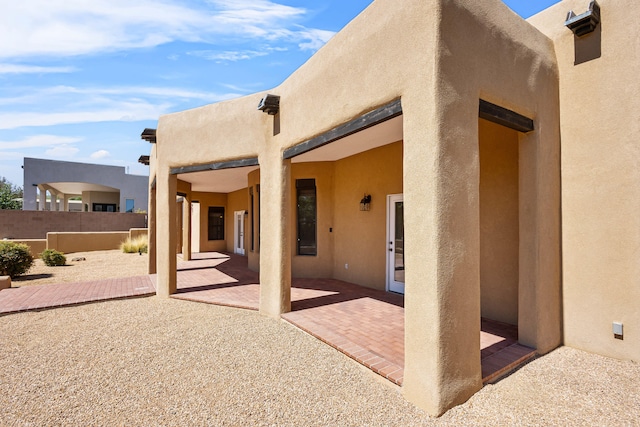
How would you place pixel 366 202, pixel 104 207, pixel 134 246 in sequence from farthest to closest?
pixel 104 207 < pixel 134 246 < pixel 366 202

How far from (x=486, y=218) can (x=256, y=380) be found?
4873 mm

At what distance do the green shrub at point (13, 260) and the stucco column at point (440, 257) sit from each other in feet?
43.6

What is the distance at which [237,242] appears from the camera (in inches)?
682

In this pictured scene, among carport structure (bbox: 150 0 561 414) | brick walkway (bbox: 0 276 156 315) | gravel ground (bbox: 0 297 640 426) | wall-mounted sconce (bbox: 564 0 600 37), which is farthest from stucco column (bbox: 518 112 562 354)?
brick walkway (bbox: 0 276 156 315)

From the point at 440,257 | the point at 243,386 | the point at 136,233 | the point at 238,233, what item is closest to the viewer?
the point at 440,257

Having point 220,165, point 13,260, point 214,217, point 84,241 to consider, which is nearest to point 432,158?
point 220,165

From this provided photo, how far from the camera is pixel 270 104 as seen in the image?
6332 millimetres

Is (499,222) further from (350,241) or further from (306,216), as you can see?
(306,216)

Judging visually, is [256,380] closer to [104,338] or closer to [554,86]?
[104,338]

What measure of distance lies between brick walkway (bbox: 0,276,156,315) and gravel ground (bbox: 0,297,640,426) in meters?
1.84

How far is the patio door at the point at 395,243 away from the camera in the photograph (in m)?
7.89

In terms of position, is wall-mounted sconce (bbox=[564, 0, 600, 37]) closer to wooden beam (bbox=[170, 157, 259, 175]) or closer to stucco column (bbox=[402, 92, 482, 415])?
stucco column (bbox=[402, 92, 482, 415])

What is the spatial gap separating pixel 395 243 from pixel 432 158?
5.00 metres

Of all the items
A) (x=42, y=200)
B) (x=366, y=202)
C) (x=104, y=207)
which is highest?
(x=42, y=200)
